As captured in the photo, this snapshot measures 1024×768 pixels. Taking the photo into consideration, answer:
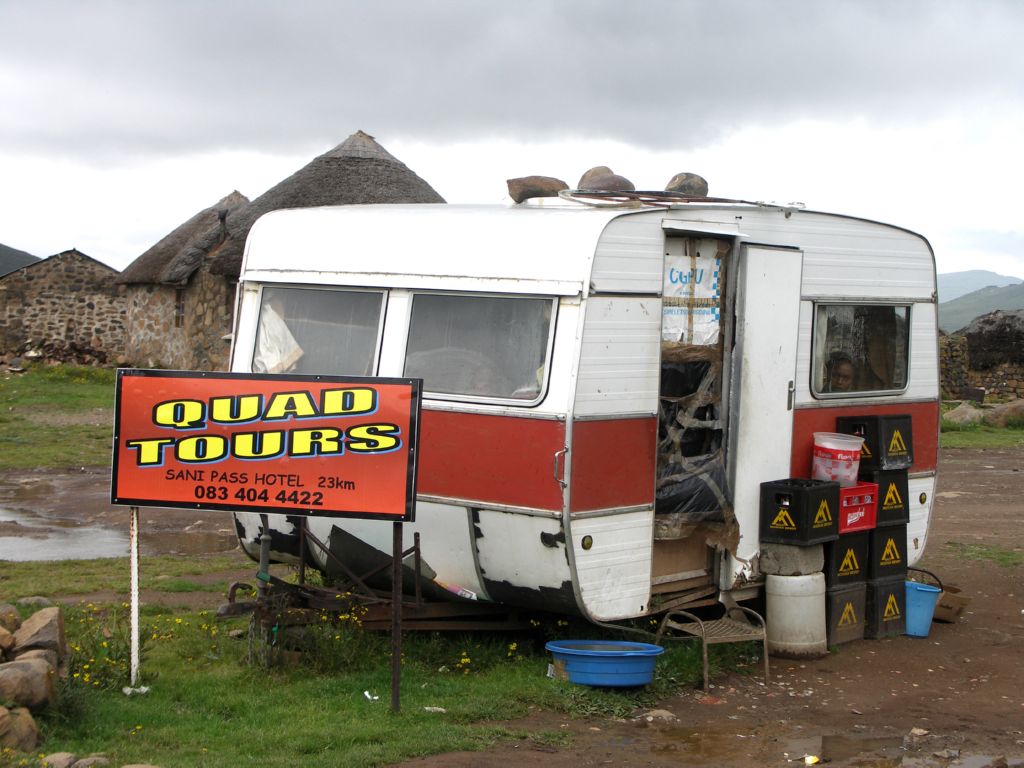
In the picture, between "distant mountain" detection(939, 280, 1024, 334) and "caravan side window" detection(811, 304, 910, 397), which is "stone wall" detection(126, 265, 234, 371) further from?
"distant mountain" detection(939, 280, 1024, 334)

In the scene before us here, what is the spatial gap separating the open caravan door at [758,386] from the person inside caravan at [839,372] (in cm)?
48

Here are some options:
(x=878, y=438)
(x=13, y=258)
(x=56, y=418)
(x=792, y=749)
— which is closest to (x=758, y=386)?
(x=878, y=438)

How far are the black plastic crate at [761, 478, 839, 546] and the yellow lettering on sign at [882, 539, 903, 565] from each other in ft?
2.34

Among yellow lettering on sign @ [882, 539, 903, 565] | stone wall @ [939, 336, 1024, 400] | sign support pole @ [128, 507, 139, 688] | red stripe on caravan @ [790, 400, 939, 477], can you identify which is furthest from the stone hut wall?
sign support pole @ [128, 507, 139, 688]

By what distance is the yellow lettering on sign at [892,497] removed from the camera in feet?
29.1

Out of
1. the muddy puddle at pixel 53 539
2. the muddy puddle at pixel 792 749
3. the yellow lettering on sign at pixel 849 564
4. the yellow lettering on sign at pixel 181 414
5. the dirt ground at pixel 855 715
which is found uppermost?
the yellow lettering on sign at pixel 181 414

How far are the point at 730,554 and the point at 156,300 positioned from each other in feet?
74.6

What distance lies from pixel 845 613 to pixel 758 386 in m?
1.75

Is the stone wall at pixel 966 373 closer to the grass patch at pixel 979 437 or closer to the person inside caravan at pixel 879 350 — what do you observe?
the grass patch at pixel 979 437

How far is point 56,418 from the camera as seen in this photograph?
2006 cm

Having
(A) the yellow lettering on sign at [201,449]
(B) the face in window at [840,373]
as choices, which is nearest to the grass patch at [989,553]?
(B) the face in window at [840,373]

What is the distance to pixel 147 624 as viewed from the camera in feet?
27.5

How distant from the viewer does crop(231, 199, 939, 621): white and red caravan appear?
23.3 ft

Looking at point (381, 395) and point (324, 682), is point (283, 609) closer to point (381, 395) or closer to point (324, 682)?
point (324, 682)
